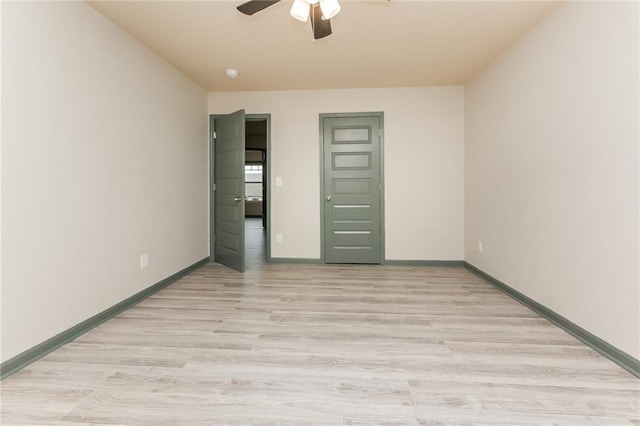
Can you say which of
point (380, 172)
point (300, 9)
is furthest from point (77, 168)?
point (380, 172)

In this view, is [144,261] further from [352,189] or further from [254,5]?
[352,189]

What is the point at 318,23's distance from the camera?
2.12 metres

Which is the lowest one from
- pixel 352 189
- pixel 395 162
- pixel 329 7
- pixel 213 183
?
pixel 352 189

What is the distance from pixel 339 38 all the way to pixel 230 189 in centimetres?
227

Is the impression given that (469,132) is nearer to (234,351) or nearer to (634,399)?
(634,399)

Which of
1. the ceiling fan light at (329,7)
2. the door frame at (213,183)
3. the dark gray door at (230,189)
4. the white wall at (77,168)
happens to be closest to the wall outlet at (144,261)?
the white wall at (77,168)

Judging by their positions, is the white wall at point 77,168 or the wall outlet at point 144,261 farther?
the wall outlet at point 144,261

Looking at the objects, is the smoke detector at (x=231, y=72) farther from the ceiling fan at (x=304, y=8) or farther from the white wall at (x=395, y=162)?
the ceiling fan at (x=304, y=8)

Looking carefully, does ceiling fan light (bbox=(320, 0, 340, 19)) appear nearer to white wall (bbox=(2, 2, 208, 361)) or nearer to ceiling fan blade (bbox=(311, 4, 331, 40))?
ceiling fan blade (bbox=(311, 4, 331, 40))

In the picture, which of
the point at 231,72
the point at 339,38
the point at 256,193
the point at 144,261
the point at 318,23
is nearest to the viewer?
the point at 318,23

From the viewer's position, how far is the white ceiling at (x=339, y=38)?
234 centimetres

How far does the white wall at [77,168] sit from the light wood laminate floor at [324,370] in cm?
33

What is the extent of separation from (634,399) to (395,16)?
9.16 feet

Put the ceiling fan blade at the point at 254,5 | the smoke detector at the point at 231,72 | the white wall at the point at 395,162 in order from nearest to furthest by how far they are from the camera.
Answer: the ceiling fan blade at the point at 254,5 < the smoke detector at the point at 231,72 < the white wall at the point at 395,162
